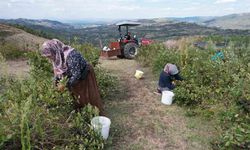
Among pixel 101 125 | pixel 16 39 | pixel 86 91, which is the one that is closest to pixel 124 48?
pixel 16 39

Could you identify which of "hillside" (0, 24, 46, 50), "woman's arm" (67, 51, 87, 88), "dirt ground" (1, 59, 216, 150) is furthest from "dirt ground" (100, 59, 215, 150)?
"hillside" (0, 24, 46, 50)

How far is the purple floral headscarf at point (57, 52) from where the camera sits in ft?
14.2

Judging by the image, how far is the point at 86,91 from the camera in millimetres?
4781

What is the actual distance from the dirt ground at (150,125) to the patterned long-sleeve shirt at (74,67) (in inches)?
37.0

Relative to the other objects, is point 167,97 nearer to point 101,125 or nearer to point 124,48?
point 101,125

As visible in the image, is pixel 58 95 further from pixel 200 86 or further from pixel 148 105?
pixel 200 86

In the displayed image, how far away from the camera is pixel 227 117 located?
4332 mm

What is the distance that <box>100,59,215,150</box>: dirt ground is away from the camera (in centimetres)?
444

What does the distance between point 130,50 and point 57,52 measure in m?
6.76

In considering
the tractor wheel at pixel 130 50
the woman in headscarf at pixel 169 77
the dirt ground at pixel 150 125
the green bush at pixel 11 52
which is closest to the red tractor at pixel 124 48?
the tractor wheel at pixel 130 50

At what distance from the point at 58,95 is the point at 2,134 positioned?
3.11ft

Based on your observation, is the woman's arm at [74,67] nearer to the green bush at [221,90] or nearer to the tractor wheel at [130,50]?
the green bush at [221,90]

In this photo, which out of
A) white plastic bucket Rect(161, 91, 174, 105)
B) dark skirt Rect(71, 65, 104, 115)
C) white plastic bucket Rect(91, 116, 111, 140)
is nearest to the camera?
white plastic bucket Rect(91, 116, 111, 140)

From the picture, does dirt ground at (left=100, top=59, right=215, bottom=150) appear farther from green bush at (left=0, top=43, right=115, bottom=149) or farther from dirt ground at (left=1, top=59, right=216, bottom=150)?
green bush at (left=0, top=43, right=115, bottom=149)
